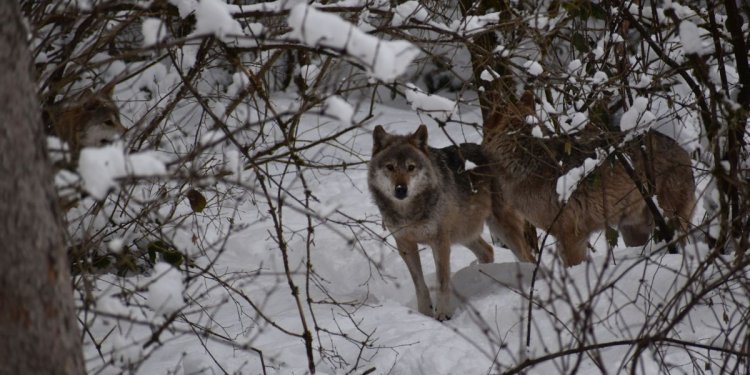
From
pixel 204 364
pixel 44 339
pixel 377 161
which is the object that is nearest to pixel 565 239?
pixel 377 161

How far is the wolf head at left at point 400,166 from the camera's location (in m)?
7.14

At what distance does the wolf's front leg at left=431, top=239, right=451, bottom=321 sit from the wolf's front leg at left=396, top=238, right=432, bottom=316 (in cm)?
14

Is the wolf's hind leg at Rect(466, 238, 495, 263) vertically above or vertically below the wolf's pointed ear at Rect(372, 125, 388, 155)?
below

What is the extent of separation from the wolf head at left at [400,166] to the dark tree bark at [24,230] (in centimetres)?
501

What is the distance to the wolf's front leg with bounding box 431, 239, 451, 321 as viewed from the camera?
7012 mm

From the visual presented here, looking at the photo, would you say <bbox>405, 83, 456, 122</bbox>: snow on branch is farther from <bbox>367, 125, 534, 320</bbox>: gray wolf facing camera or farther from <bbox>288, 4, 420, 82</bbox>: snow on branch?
<bbox>367, 125, 534, 320</bbox>: gray wolf facing camera

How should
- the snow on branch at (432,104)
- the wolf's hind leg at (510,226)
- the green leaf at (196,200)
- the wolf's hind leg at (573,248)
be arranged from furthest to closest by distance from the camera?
the wolf's hind leg at (510,226) → the wolf's hind leg at (573,248) → the green leaf at (196,200) → the snow on branch at (432,104)

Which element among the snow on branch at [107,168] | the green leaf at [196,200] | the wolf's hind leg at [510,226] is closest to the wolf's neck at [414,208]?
the wolf's hind leg at [510,226]

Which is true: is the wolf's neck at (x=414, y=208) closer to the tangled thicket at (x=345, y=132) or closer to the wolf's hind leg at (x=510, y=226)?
the wolf's hind leg at (x=510, y=226)

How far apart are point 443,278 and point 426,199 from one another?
71cm

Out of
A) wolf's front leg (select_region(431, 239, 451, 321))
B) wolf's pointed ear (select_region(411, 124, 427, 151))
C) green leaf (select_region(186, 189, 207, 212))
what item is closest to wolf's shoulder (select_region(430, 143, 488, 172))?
wolf's pointed ear (select_region(411, 124, 427, 151))

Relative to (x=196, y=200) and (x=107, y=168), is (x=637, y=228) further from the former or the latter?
(x=107, y=168)

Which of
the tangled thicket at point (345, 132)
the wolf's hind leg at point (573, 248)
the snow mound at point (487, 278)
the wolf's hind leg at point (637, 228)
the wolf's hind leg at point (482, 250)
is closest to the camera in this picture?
the tangled thicket at point (345, 132)

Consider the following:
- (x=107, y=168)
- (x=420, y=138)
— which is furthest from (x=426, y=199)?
(x=107, y=168)
